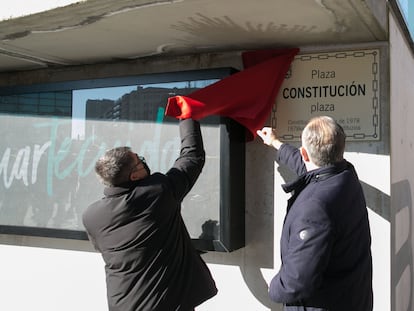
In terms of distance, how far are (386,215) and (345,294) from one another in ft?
3.39

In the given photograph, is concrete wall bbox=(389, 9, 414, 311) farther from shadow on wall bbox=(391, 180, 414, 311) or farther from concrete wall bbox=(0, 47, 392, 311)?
Result: concrete wall bbox=(0, 47, 392, 311)

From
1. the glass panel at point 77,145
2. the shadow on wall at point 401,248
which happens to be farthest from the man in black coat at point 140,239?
the shadow on wall at point 401,248

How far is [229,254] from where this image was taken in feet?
12.2

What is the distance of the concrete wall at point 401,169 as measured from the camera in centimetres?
336

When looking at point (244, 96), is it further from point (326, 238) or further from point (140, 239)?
point (326, 238)

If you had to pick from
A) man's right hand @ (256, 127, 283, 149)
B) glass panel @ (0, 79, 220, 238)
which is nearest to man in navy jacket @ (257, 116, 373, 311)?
man's right hand @ (256, 127, 283, 149)

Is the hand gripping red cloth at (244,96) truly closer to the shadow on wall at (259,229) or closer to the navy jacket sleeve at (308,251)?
the shadow on wall at (259,229)

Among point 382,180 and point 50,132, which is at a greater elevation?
point 50,132

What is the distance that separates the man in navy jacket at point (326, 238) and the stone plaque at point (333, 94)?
922 mm

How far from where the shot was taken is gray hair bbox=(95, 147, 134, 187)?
271cm

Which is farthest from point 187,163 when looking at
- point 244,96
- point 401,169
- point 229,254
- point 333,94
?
point 401,169

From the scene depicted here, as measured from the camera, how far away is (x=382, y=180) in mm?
3232

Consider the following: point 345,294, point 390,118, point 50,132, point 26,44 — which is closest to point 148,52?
point 26,44

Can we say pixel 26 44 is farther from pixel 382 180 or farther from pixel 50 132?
pixel 382 180
